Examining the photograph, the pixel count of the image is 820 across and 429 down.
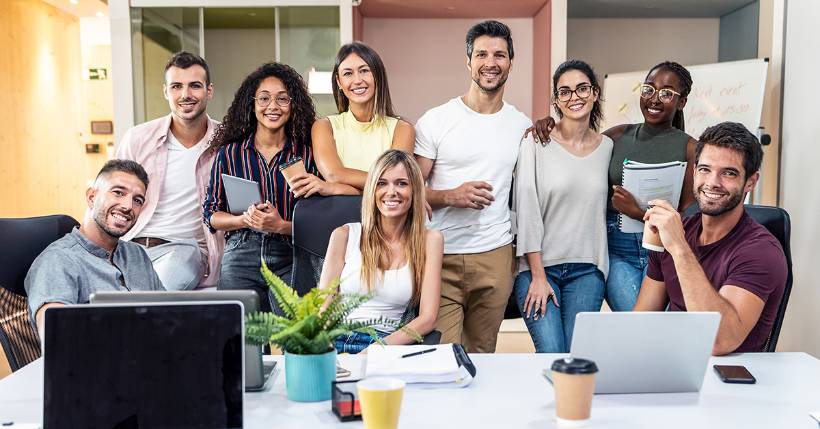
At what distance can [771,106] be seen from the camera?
3781 mm

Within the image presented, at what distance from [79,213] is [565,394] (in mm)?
7634

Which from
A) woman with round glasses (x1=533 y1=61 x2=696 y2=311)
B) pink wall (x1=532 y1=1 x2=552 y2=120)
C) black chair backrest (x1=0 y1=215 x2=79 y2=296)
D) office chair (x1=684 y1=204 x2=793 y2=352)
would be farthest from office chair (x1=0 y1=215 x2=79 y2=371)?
pink wall (x1=532 y1=1 x2=552 y2=120)

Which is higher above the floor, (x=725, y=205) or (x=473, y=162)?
(x=473, y=162)

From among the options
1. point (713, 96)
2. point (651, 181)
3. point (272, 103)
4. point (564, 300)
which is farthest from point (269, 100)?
point (713, 96)

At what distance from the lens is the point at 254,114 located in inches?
110

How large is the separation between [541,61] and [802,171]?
123 inches

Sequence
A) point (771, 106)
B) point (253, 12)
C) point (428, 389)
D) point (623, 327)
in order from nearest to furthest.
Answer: point (623, 327)
point (428, 389)
point (771, 106)
point (253, 12)

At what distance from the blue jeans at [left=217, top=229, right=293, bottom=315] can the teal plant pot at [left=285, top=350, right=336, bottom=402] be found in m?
1.21

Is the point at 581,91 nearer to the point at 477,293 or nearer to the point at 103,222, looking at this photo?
the point at 477,293

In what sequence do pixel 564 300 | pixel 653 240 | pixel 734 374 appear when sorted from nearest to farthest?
pixel 734 374
pixel 653 240
pixel 564 300

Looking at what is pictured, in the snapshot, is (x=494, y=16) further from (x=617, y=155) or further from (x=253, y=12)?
(x=617, y=155)

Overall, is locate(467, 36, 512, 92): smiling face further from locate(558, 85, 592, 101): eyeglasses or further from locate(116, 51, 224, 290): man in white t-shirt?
locate(116, 51, 224, 290): man in white t-shirt

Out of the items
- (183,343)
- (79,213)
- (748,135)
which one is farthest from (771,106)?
(79,213)

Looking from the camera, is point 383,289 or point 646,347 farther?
point 383,289
